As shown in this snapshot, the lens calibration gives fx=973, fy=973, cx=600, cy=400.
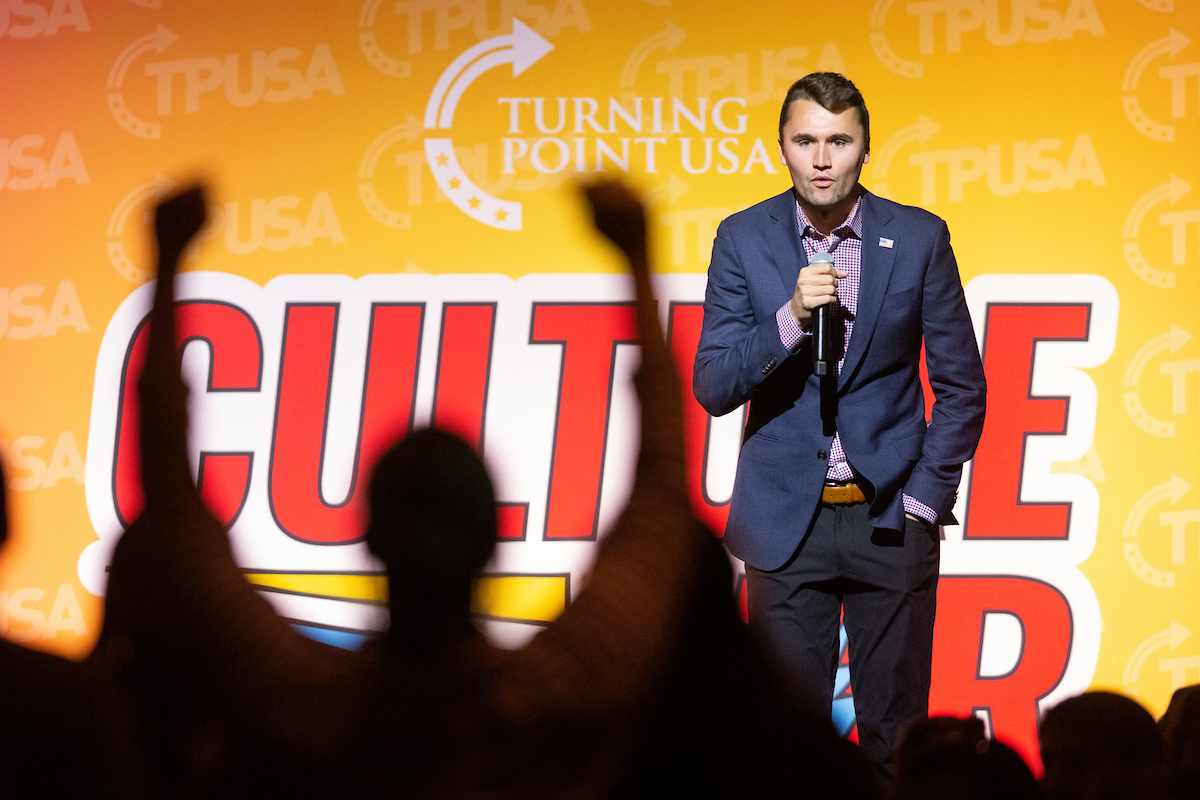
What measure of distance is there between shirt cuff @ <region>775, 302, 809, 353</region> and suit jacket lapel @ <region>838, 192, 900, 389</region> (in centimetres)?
21

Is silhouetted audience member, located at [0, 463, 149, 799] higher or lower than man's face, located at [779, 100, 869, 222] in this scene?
lower

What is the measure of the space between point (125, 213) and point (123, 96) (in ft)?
1.23

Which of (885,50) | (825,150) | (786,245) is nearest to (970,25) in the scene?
(885,50)

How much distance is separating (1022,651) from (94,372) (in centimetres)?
317

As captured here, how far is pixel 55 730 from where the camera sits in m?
1.09

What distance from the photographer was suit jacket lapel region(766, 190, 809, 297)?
2186 millimetres

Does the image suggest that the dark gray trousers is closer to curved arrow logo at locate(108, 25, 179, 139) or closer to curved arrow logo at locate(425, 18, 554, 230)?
curved arrow logo at locate(425, 18, 554, 230)

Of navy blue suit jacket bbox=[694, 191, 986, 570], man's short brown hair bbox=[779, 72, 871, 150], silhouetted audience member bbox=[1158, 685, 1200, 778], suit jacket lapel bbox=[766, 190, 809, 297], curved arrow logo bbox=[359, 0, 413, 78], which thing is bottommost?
silhouetted audience member bbox=[1158, 685, 1200, 778]

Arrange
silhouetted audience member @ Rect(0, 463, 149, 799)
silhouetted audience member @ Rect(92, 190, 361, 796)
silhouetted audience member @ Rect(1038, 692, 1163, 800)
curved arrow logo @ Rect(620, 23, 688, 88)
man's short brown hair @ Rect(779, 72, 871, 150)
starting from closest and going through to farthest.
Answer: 1. silhouetted audience member @ Rect(0, 463, 149, 799)
2. silhouetted audience member @ Rect(92, 190, 361, 796)
3. silhouetted audience member @ Rect(1038, 692, 1163, 800)
4. man's short brown hair @ Rect(779, 72, 871, 150)
5. curved arrow logo @ Rect(620, 23, 688, 88)

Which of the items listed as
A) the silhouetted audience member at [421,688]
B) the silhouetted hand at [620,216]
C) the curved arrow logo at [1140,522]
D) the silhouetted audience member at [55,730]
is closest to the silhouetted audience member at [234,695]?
the silhouetted audience member at [421,688]

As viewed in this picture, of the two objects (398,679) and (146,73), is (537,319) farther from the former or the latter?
(398,679)

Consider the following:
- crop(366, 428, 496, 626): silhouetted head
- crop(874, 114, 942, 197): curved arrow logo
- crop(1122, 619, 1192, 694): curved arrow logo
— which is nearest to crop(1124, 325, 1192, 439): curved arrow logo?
crop(1122, 619, 1192, 694): curved arrow logo

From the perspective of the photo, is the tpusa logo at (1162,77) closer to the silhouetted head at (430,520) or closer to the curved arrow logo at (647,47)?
the curved arrow logo at (647,47)

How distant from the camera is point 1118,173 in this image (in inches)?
125
